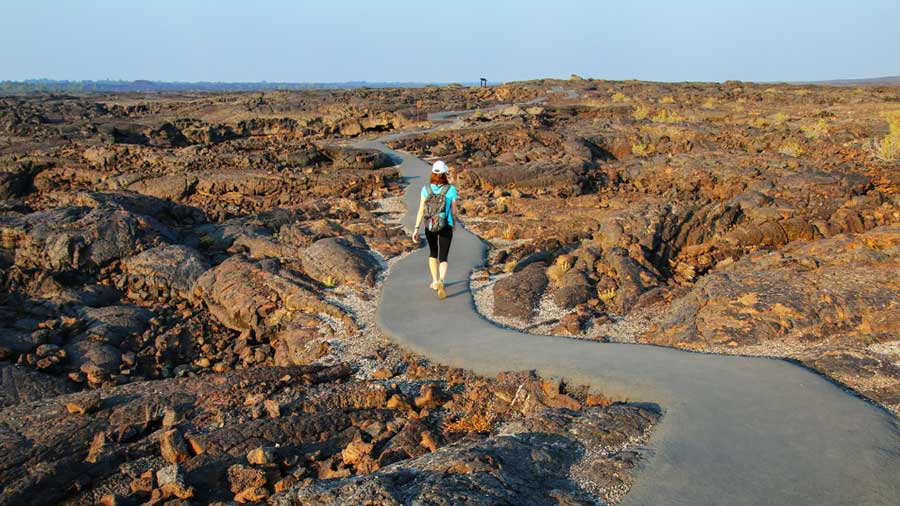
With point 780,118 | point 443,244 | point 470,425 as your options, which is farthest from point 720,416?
point 780,118

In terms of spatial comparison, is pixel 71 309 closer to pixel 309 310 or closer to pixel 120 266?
pixel 120 266

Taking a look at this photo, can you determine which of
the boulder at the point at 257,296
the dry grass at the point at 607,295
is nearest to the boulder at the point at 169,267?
the boulder at the point at 257,296

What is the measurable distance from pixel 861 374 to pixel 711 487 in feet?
8.58

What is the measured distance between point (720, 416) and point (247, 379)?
466 cm

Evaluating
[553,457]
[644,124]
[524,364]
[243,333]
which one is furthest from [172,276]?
[644,124]

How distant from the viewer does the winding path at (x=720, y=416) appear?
152 inches

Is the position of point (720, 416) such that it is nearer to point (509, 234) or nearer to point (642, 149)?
point (509, 234)

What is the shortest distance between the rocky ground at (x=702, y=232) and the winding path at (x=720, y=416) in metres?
0.57

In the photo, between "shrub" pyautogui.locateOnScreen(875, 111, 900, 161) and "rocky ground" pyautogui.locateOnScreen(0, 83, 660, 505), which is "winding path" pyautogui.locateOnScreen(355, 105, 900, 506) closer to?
"rocky ground" pyautogui.locateOnScreen(0, 83, 660, 505)

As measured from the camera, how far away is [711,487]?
12.7 ft

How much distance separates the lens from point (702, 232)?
448 inches

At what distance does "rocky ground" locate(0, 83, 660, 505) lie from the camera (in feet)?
14.5

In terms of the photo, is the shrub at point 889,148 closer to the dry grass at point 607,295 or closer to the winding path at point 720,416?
the dry grass at point 607,295

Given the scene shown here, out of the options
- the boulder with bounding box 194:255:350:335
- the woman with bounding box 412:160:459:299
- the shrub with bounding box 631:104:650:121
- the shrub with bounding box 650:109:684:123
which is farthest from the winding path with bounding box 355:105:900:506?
the shrub with bounding box 631:104:650:121
